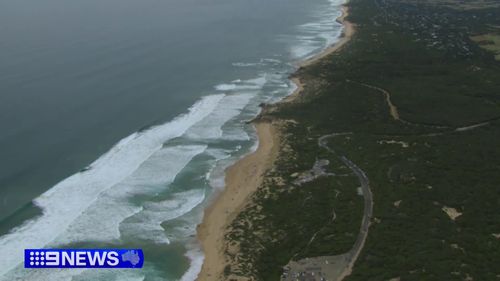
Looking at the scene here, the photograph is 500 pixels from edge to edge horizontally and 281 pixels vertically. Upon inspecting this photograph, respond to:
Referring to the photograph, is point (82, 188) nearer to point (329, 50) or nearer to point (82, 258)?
point (82, 258)

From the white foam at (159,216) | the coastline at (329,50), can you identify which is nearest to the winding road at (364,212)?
the white foam at (159,216)

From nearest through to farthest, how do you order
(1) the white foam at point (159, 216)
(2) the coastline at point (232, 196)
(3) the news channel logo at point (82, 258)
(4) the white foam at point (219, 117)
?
(3) the news channel logo at point (82, 258) < (2) the coastline at point (232, 196) < (1) the white foam at point (159, 216) < (4) the white foam at point (219, 117)

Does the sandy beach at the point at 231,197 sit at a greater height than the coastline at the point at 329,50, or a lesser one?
lesser

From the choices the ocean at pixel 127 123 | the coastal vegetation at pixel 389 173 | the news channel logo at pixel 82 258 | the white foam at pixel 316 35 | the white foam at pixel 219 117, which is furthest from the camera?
the white foam at pixel 316 35

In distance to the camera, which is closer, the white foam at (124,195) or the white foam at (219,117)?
the white foam at (124,195)

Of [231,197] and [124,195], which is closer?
[124,195]

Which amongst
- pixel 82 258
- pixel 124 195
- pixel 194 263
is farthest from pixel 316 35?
pixel 82 258

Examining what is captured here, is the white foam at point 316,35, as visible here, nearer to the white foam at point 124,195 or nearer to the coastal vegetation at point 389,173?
the coastal vegetation at point 389,173

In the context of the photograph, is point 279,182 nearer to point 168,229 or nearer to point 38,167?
point 168,229
